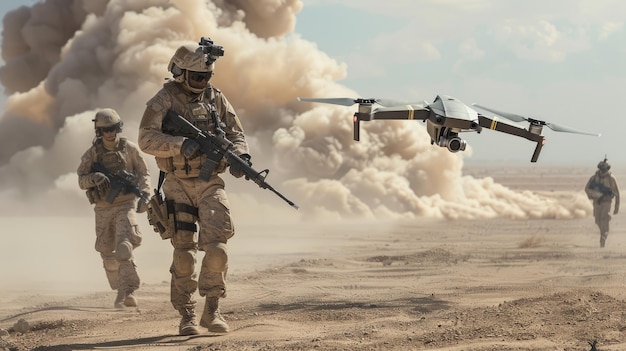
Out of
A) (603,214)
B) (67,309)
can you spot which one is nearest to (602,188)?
(603,214)

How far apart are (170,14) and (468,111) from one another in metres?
22.0

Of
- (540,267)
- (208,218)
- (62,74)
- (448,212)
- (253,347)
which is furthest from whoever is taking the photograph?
(62,74)

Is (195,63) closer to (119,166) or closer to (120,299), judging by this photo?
(119,166)

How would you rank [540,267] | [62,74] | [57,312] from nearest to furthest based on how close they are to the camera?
1. [57,312]
2. [540,267]
3. [62,74]

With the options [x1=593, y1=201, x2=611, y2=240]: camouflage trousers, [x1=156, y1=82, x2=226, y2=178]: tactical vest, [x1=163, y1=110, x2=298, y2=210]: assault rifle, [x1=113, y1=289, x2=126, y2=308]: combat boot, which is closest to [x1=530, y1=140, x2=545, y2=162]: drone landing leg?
[x1=163, y1=110, x2=298, y2=210]: assault rifle

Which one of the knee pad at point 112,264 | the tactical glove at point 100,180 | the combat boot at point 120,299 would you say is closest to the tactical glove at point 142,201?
the tactical glove at point 100,180

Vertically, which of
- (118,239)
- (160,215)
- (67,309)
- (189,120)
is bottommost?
(67,309)

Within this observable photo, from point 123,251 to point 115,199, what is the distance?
0.66 m

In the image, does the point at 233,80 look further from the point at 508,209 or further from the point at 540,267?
the point at 540,267

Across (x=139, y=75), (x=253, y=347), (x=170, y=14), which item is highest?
(x=170, y=14)

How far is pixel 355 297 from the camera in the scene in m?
9.43

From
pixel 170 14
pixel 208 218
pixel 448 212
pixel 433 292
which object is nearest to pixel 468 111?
pixel 208 218

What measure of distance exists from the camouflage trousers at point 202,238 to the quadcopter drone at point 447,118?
1.26 metres

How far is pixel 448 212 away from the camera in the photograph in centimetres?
2652
